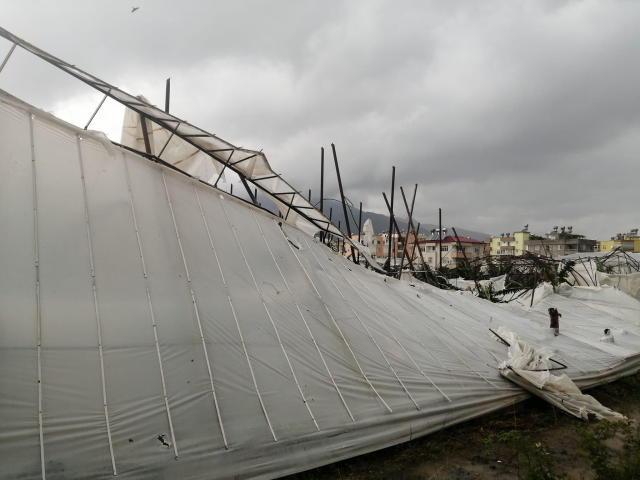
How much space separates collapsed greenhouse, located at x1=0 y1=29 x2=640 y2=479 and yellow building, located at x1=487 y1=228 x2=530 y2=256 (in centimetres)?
5991

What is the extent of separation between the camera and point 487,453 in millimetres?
4816

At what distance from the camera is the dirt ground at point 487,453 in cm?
427

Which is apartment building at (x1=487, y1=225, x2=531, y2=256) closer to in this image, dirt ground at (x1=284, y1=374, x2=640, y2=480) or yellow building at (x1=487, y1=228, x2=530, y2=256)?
yellow building at (x1=487, y1=228, x2=530, y2=256)

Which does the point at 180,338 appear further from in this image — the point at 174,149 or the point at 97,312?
the point at 174,149

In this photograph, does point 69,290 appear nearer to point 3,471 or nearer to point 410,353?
point 3,471

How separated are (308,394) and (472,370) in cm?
300

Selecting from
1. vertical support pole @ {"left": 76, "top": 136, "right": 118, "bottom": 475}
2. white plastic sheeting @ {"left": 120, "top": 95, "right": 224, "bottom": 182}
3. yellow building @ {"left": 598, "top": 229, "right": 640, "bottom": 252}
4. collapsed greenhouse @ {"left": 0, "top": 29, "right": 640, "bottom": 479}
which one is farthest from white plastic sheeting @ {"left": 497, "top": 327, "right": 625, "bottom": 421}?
yellow building @ {"left": 598, "top": 229, "right": 640, "bottom": 252}

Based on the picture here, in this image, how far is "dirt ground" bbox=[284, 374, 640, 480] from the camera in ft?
14.0

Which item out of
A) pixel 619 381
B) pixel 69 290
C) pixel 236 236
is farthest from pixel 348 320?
pixel 619 381

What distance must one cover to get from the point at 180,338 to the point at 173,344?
12cm

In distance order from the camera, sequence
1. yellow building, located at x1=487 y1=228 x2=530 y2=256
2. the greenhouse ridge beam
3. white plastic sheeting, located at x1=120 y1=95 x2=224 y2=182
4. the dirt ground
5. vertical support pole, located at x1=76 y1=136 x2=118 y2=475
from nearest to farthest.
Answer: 1. vertical support pole, located at x1=76 y1=136 x2=118 y2=475
2. the dirt ground
3. the greenhouse ridge beam
4. white plastic sheeting, located at x1=120 y1=95 x2=224 y2=182
5. yellow building, located at x1=487 y1=228 x2=530 y2=256

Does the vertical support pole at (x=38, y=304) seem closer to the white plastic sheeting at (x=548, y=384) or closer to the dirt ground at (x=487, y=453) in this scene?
the dirt ground at (x=487, y=453)

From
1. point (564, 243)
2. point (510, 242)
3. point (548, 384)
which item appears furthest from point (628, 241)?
point (548, 384)

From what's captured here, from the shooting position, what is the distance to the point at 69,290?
4.12 metres
